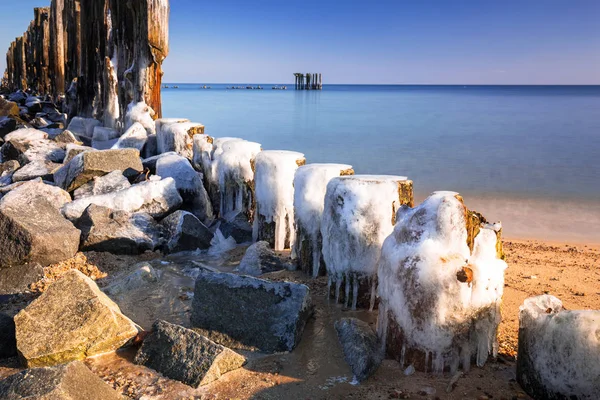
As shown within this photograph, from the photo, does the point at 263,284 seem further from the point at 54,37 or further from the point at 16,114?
the point at 54,37

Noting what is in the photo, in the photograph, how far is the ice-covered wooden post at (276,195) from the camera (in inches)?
211

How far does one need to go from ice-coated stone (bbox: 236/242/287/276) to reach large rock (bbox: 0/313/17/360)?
1.97 metres

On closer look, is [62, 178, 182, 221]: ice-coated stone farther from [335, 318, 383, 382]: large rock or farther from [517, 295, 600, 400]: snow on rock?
[517, 295, 600, 400]: snow on rock

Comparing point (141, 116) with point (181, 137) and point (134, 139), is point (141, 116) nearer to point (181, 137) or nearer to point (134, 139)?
point (134, 139)

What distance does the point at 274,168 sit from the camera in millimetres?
5375

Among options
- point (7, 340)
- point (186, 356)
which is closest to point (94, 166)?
point (7, 340)

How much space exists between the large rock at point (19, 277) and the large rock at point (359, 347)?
106 inches

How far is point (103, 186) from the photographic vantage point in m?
6.74

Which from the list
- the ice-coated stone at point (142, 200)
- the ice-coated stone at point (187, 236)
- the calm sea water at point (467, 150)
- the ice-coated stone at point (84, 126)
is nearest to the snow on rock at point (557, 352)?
the ice-coated stone at point (187, 236)

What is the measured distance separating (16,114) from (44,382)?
1535 cm

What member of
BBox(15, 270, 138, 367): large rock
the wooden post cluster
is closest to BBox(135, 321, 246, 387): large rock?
BBox(15, 270, 138, 367): large rock

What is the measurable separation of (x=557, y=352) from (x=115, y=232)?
432cm

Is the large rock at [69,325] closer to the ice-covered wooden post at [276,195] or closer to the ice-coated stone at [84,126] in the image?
the ice-covered wooden post at [276,195]

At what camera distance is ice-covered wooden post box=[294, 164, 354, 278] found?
15.1ft
